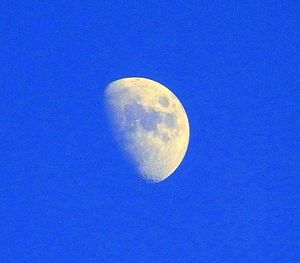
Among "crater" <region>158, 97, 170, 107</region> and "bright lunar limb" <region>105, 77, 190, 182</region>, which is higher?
"crater" <region>158, 97, 170, 107</region>

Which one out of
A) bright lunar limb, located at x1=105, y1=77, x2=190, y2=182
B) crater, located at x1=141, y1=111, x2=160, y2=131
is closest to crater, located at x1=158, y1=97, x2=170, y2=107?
bright lunar limb, located at x1=105, y1=77, x2=190, y2=182

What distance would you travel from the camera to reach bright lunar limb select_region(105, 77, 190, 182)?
49.2 feet

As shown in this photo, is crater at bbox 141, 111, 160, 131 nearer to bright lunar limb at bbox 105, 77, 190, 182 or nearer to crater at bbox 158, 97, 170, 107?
bright lunar limb at bbox 105, 77, 190, 182

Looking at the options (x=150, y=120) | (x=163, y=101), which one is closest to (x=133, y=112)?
(x=150, y=120)

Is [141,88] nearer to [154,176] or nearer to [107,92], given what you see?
[107,92]

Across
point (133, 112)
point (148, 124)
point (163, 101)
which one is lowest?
point (148, 124)

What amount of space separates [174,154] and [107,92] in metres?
1.92

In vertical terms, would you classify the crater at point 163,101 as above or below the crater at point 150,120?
above

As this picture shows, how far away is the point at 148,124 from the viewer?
15.2 m

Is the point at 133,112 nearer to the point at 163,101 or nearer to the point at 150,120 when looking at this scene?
the point at 150,120

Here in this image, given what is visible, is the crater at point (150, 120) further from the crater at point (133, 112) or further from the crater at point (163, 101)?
the crater at point (163, 101)

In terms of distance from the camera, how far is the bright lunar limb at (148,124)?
591 inches

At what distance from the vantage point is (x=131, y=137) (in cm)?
1493

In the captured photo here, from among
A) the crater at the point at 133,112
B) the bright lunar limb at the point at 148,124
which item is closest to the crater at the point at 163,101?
the bright lunar limb at the point at 148,124
